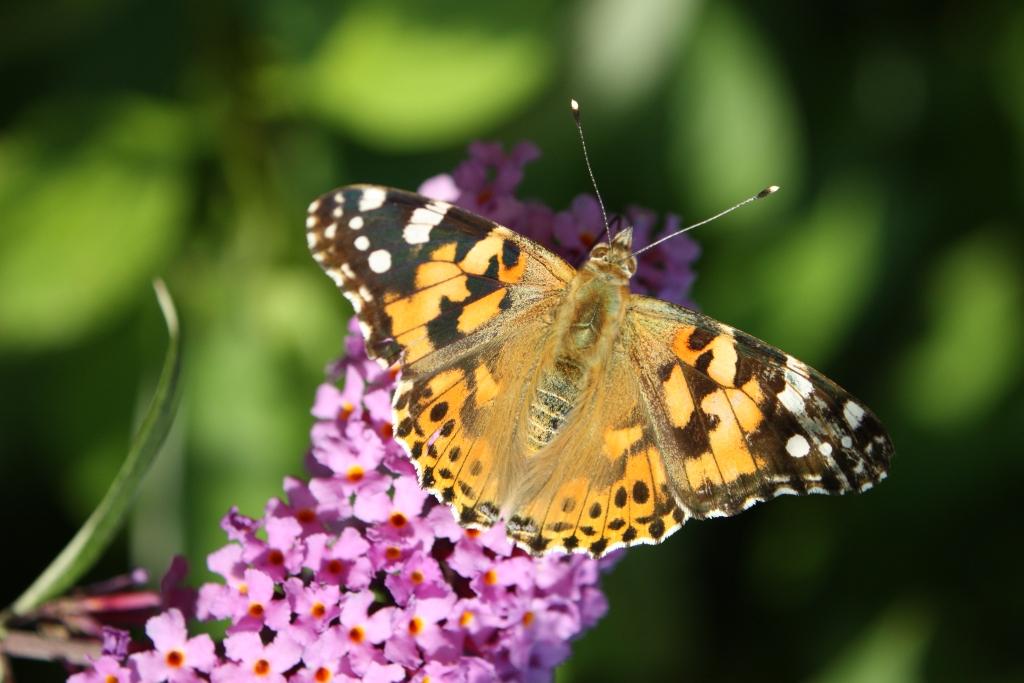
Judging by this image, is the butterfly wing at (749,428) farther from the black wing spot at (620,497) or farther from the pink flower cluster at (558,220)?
the pink flower cluster at (558,220)

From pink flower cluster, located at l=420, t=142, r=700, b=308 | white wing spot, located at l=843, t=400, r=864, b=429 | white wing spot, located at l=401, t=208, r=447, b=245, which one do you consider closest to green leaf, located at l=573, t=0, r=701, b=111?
pink flower cluster, located at l=420, t=142, r=700, b=308

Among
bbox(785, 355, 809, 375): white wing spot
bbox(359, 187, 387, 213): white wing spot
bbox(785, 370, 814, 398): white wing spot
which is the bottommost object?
bbox(785, 370, 814, 398): white wing spot

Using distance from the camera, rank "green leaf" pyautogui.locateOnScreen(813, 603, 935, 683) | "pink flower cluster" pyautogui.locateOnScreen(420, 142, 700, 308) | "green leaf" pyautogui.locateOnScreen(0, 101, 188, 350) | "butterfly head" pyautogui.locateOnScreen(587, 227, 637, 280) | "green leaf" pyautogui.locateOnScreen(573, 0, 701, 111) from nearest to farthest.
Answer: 1. "butterfly head" pyautogui.locateOnScreen(587, 227, 637, 280)
2. "pink flower cluster" pyautogui.locateOnScreen(420, 142, 700, 308)
3. "green leaf" pyautogui.locateOnScreen(0, 101, 188, 350)
4. "green leaf" pyautogui.locateOnScreen(813, 603, 935, 683)
5. "green leaf" pyautogui.locateOnScreen(573, 0, 701, 111)

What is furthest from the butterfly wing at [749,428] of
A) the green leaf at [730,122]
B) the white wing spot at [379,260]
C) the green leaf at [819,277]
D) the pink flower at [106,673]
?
the green leaf at [730,122]

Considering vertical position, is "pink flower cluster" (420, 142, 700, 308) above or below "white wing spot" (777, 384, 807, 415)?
above

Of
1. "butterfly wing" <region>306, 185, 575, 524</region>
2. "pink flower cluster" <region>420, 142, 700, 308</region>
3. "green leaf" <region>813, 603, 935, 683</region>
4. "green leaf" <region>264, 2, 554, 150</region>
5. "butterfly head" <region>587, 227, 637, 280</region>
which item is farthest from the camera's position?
"green leaf" <region>813, 603, 935, 683</region>

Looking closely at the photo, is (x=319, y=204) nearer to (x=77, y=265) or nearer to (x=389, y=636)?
(x=389, y=636)

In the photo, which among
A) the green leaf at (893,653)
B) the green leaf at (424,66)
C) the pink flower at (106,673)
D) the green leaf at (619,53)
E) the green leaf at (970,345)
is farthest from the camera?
the green leaf at (619,53)

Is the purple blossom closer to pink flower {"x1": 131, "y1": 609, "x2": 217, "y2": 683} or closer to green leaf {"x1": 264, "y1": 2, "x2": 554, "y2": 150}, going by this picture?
pink flower {"x1": 131, "y1": 609, "x2": 217, "y2": 683}
